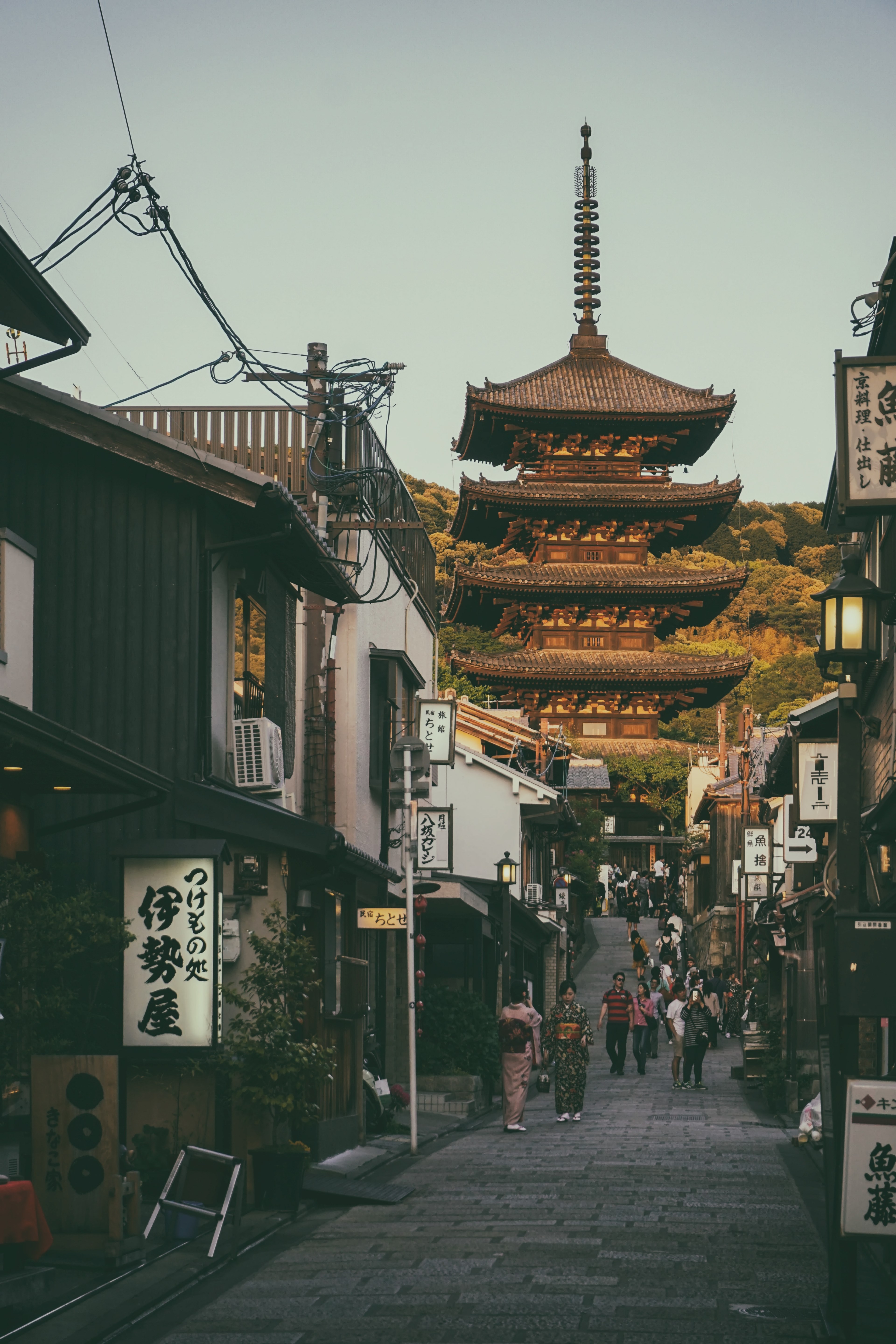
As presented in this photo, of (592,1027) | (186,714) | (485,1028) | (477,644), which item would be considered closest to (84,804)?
(186,714)

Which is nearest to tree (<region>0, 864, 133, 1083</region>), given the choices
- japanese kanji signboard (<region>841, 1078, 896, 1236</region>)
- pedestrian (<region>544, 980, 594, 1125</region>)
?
japanese kanji signboard (<region>841, 1078, 896, 1236</region>)

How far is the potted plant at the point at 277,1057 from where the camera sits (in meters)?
11.8

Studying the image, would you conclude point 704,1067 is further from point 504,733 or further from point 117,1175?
point 117,1175

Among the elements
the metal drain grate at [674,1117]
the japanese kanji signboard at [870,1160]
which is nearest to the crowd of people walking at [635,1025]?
the metal drain grate at [674,1117]

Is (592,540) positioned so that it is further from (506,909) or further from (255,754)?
(255,754)

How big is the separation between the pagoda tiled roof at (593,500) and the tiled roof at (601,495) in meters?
0.02

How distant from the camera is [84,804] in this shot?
12.7 metres

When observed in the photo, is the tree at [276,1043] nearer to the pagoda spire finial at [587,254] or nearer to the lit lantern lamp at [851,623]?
the lit lantern lamp at [851,623]

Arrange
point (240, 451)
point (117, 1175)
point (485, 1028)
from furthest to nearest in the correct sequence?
point (485, 1028), point (240, 451), point (117, 1175)

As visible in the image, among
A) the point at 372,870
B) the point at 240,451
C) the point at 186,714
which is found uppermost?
the point at 240,451

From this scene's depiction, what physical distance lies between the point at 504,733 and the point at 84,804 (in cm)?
2965

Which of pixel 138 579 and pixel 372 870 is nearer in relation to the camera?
pixel 138 579

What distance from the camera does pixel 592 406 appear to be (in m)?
58.7

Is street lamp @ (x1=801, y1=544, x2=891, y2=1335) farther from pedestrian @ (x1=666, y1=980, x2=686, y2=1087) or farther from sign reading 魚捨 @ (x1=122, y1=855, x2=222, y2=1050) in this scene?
pedestrian @ (x1=666, y1=980, x2=686, y2=1087)
